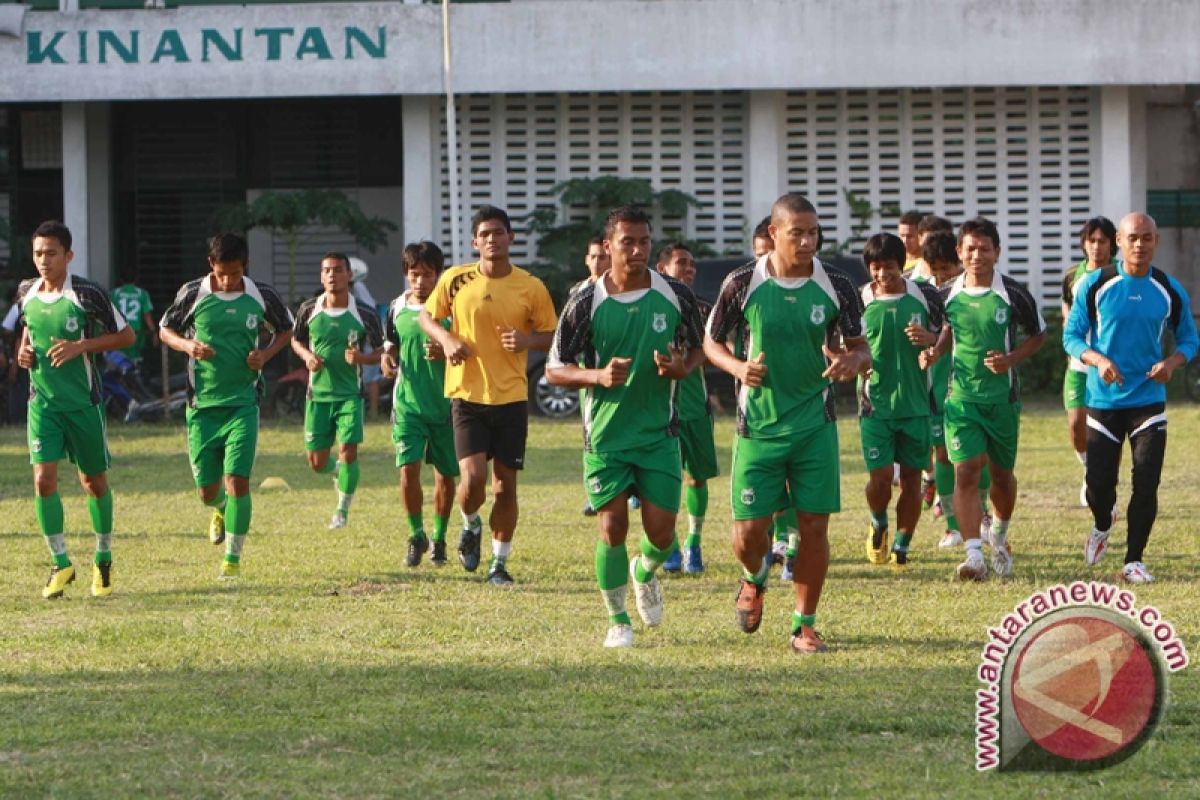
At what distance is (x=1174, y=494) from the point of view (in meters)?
17.0

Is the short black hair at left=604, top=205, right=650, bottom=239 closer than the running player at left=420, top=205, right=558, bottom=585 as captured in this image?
Yes

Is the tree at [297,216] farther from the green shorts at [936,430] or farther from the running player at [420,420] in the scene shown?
the green shorts at [936,430]

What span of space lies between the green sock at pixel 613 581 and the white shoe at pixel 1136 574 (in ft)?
11.1

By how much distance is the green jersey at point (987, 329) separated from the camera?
1216 centimetres

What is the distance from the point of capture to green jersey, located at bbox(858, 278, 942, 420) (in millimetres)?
12492

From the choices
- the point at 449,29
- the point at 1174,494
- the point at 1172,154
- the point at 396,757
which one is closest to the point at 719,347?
the point at 396,757

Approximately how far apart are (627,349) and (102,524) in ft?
12.9

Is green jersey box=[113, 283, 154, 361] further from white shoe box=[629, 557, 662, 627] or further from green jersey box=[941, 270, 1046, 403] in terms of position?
white shoe box=[629, 557, 662, 627]

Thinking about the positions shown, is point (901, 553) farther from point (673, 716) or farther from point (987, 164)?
point (987, 164)

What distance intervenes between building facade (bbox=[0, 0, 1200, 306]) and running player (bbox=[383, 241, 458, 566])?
13142 millimetres

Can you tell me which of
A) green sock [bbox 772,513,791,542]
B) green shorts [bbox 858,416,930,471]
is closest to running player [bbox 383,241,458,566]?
green sock [bbox 772,513,791,542]

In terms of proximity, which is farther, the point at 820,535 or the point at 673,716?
the point at 820,535

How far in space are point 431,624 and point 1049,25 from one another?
2076 centimetres

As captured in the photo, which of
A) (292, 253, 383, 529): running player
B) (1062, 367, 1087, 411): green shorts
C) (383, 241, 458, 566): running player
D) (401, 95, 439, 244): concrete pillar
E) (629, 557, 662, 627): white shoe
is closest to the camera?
(629, 557, 662, 627): white shoe
